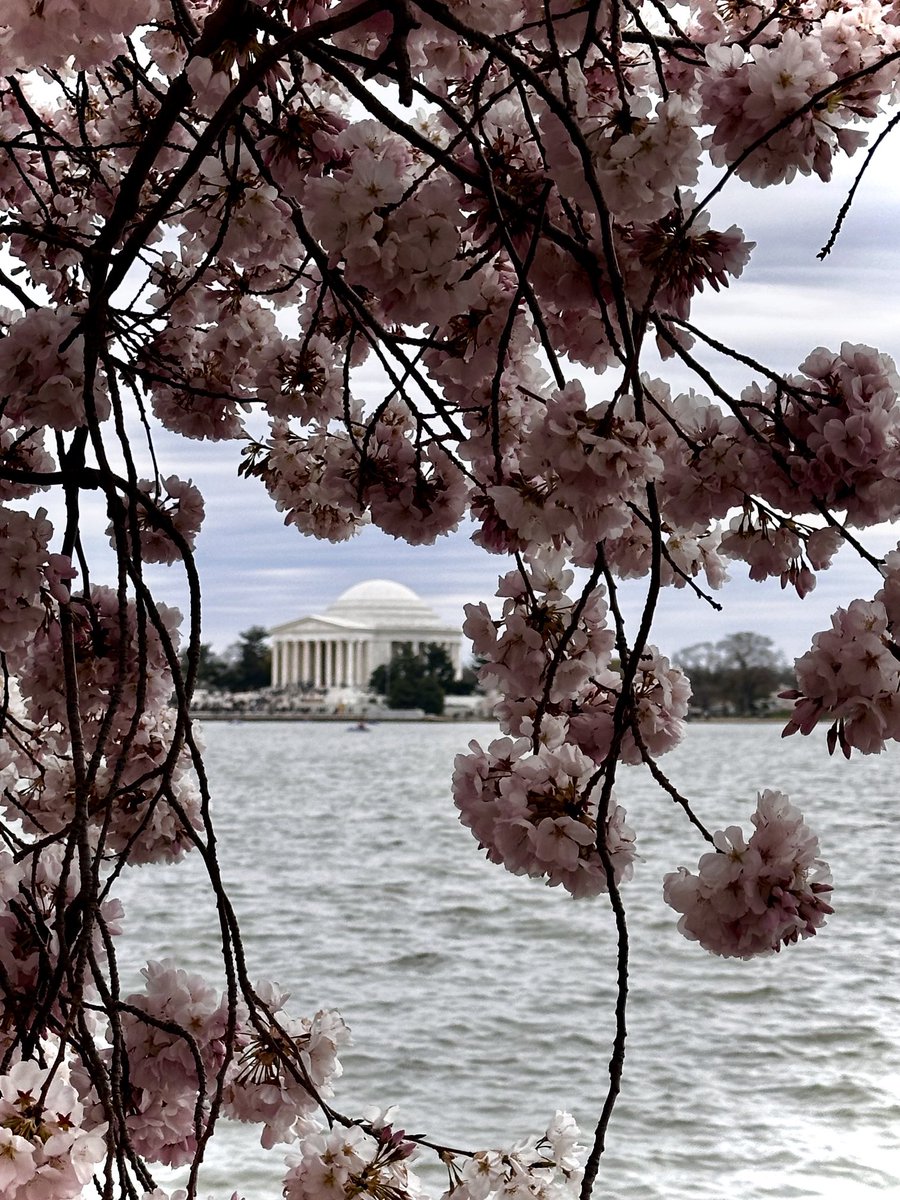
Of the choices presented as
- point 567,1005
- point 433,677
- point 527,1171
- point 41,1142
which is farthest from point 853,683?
point 433,677

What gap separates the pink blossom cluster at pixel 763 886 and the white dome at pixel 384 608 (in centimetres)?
4728

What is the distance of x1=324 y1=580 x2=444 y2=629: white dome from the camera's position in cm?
4862

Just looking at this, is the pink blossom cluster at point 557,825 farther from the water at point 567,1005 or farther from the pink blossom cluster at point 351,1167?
the water at point 567,1005

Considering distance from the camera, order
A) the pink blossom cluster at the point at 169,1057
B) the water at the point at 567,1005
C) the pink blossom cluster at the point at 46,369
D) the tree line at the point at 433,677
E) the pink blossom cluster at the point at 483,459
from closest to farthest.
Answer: the pink blossom cluster at the point at 483,459 < the pink blossom cluster at the point at 46,369 < the pink blossom cluster at the point at 169,1057 < the water at the point at 567,1005 < the tree line at the point at 433,677

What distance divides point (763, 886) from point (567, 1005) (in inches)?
262

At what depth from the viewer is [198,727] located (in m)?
1.47

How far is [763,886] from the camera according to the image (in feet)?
3.19

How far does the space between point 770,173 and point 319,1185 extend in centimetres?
89

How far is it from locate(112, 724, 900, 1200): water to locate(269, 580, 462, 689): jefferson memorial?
3266cm

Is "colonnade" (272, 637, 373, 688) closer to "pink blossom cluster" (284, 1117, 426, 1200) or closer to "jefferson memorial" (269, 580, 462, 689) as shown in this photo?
"jefferson memorial" (269, 580, 462, 689)

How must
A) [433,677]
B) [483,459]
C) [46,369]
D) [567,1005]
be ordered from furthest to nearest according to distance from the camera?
[433,677] < [567,1005] < [483,459] < [46,369]

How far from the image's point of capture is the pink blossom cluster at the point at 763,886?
97 cm

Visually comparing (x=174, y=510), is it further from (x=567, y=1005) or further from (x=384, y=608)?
(x=384, y=608)

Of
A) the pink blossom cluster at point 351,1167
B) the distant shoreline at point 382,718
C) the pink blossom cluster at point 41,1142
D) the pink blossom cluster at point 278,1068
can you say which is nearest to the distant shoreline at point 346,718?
the distant shoreline at point 382,718
